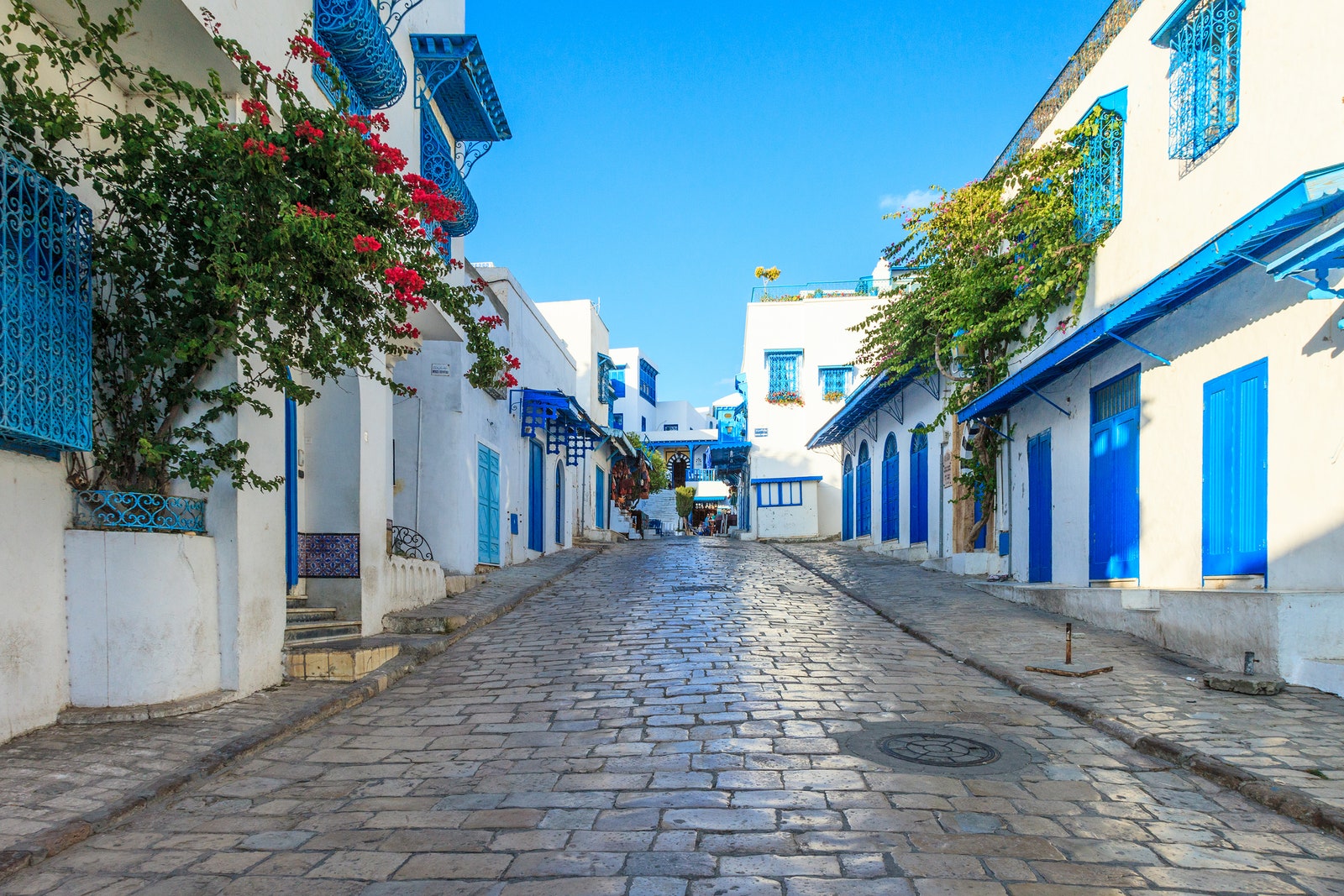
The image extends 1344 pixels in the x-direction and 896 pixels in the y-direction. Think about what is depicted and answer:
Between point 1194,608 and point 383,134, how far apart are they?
32.2 ft

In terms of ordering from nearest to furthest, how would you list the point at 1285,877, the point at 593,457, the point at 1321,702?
the point at 1285,877 → the point at 1321,702 → the point at 593,457

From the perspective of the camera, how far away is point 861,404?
23000 mm

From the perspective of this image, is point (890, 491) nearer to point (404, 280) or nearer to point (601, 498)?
point (601, 498)

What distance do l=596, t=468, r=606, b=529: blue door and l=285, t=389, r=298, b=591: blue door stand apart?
2298 cm

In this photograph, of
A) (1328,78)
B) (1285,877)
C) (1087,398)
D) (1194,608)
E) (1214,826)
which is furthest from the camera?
(1087,398)

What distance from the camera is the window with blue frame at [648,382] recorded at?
54781mm

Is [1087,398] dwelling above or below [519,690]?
above

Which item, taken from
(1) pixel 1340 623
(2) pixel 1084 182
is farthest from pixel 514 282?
(1) pixel 1340 623

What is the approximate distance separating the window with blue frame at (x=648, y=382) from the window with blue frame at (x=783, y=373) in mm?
22077

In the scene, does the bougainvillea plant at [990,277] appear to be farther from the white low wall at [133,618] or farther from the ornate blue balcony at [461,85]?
the white low wall at [133,618]

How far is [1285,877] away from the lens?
12.0 ft


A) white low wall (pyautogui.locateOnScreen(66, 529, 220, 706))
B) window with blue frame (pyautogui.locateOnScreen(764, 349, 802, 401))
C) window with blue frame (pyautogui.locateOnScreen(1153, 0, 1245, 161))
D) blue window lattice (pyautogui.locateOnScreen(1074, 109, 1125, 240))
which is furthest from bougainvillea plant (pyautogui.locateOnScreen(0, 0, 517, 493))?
window with blue frame (pyautogui.locateOnScreen(764, 349, 802, 401))

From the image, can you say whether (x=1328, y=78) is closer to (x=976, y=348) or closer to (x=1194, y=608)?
(x=1194, y=608)

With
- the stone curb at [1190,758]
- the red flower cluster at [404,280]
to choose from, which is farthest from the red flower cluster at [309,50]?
the stone curb at [1190,758]
